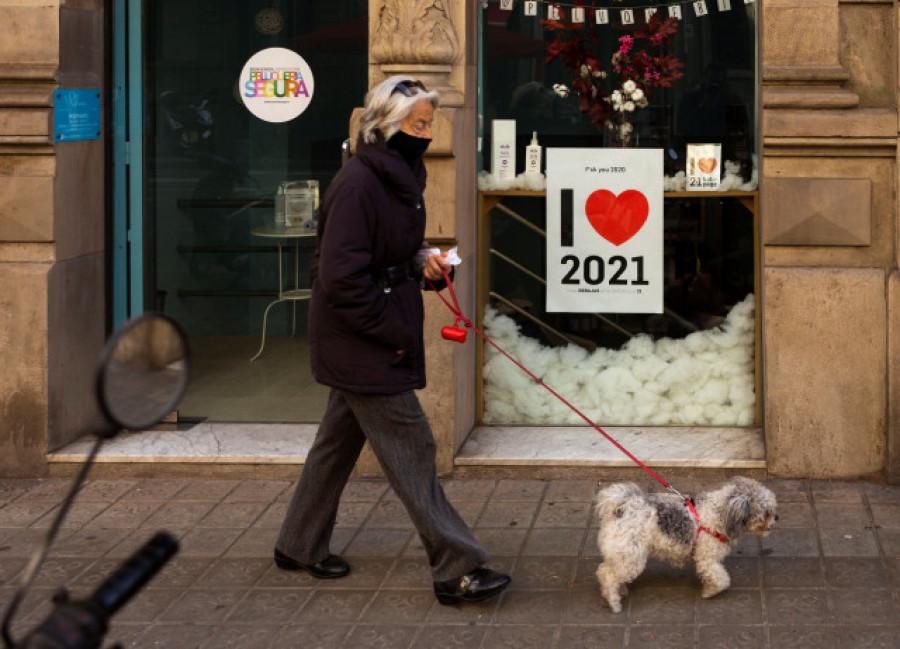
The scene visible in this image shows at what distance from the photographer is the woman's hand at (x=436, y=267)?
18.6 feet

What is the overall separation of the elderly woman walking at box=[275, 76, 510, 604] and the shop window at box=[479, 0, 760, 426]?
249cm

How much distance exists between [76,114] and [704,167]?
3406mm

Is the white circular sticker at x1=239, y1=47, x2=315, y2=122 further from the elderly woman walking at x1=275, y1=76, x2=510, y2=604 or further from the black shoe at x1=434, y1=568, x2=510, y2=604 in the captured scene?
the black shoe at x1=434, y1=568, x2=510, y2=604

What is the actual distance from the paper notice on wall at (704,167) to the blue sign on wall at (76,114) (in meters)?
3.27

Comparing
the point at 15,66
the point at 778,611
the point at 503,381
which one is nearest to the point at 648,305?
the point at 503,381

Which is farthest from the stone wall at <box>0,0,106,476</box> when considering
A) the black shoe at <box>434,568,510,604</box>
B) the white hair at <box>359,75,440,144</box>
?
the black shoe at <box>434,568,510,604</box>

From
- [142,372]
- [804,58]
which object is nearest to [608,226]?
[804,58]

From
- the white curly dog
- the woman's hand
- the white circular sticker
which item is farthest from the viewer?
the white circular sticker

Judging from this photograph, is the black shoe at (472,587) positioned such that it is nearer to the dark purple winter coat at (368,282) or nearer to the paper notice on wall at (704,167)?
the dark purple winter coat at (368,282)

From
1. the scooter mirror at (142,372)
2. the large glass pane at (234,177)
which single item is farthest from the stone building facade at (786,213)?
the scooter mirror at (142,372)

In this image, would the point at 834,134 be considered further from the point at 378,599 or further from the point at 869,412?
the point at 378,599

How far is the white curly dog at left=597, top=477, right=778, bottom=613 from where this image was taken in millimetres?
5555

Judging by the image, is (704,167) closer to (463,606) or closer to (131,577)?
(463,606)

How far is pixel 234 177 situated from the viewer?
28.0 feet
